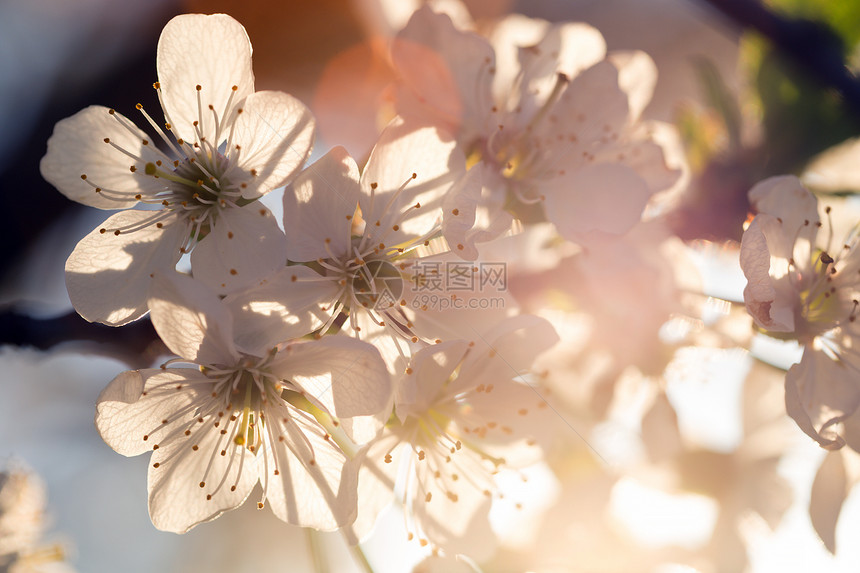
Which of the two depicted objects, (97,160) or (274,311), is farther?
(97,160)

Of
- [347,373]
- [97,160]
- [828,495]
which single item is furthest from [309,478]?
[828,495]

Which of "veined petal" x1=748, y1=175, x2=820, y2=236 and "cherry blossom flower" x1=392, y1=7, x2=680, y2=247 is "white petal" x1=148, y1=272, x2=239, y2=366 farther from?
"veined petal" x1=748, y1=175, x2=820, y2=236

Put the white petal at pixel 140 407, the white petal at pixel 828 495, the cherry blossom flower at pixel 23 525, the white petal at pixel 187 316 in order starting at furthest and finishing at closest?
the cherry blossom flower at pixel 23 525 < the white petal at pixel 828 495 < the white petal at pixel 140 407 < the white petal at pixel 187 316

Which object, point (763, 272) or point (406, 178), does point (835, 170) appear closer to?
point (763, 272)

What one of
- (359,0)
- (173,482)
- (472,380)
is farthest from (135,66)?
(472,380)

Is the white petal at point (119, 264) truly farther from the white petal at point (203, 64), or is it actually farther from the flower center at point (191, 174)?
the white petal at point (203, 64)

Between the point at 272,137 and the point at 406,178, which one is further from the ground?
the point at 272,137

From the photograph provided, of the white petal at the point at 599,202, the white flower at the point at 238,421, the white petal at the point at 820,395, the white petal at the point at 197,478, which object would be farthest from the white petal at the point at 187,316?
the white petal at the point at 820,395
